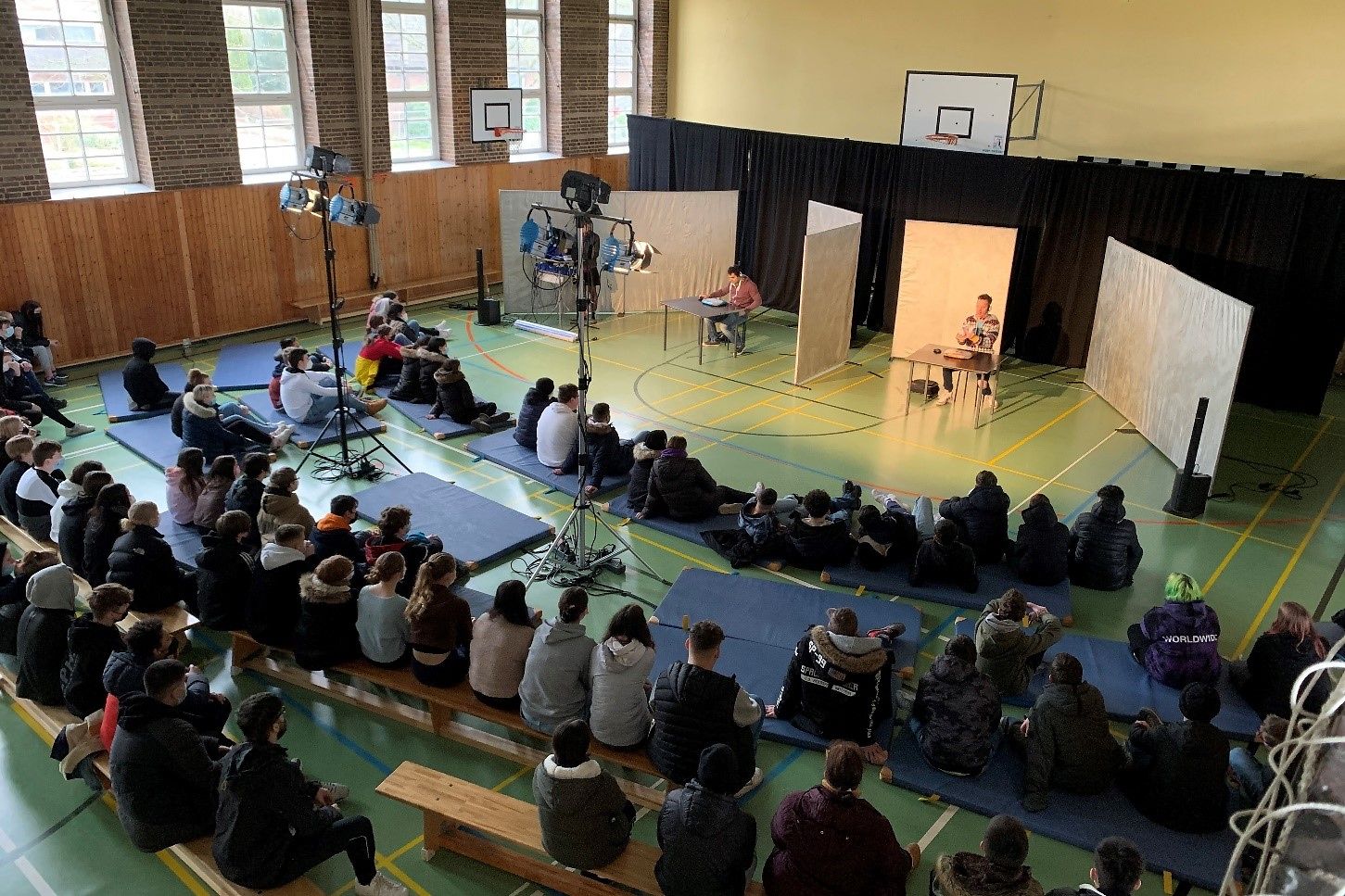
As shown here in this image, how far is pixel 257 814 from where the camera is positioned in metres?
4.24

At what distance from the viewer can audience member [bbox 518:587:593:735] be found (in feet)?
17.5

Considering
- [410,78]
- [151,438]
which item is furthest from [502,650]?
[410,78]

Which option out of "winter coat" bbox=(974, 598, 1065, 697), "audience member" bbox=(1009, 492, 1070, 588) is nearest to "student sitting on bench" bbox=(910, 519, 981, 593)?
"audience member" bbox=(1009, 492, 1070, 588)

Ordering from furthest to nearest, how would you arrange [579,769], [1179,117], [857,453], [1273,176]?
[1179,117], [1273,176], [857,453], [579,769]

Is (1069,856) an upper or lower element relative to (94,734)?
lower

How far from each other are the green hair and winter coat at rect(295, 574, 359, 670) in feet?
17.5

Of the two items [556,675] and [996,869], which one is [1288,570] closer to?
[996,869]

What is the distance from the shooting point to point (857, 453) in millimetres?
10859

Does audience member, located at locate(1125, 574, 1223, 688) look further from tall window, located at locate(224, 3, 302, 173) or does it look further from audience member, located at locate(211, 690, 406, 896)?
tall window, located at locate(224, 3, 302, 173)

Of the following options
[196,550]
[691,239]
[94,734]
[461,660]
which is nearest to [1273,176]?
[691,239]

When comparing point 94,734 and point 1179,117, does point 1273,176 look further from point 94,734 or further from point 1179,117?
point 94,734

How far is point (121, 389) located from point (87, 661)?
307 inches

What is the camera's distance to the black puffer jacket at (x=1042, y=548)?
25.5ft

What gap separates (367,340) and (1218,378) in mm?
9885
